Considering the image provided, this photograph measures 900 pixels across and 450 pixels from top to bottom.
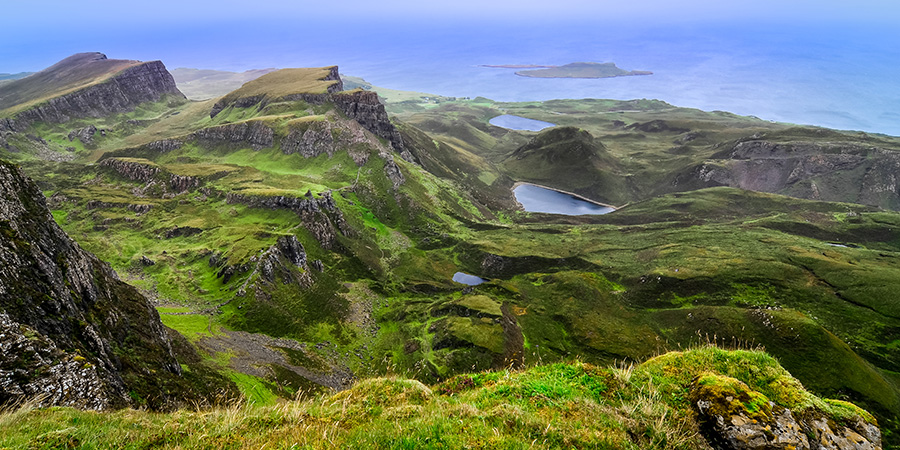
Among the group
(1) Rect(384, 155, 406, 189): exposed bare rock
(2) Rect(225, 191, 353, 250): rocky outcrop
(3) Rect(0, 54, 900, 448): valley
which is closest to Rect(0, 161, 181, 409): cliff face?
(3) Rect(0, 54, 900, 448): valley

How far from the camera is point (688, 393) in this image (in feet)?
44.1

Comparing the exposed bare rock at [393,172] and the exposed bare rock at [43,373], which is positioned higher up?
the exposed bare rock at [43,373]

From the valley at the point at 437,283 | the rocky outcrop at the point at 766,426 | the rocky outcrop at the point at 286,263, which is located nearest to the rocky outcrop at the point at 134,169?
the valley at the point at 437,283

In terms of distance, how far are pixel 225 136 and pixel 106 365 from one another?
185498 millimetres

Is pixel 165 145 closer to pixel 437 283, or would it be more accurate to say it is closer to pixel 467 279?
pixel 437 283

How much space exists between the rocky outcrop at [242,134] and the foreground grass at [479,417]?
18281 cm

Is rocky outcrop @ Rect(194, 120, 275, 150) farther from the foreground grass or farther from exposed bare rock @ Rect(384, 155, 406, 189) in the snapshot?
the foreground grass

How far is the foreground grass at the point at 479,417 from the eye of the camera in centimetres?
1072

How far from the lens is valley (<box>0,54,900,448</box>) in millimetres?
15781

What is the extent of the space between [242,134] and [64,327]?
17735cm

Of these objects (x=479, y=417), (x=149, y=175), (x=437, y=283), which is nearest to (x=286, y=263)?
(x=437, y=283)

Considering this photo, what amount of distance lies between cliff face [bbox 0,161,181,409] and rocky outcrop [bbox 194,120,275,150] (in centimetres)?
14401

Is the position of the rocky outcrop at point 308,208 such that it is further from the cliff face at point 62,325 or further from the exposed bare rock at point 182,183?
the cliff face at point 62,325

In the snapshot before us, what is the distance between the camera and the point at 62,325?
27.9 m
